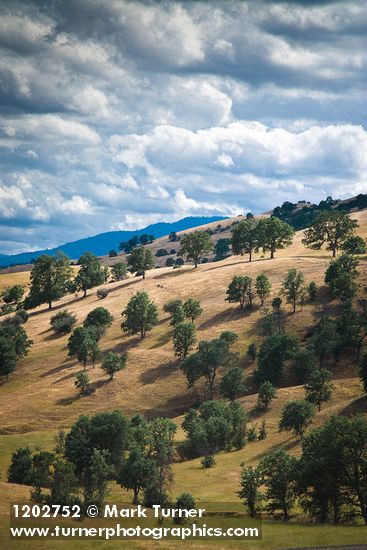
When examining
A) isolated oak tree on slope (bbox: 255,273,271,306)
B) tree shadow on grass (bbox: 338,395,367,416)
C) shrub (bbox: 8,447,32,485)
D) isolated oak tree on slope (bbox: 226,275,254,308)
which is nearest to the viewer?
shrub (bbox: 8,447,32,485)

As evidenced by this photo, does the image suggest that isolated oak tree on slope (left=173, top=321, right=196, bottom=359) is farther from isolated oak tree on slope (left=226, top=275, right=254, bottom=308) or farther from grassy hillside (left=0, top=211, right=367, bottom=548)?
isolated oak tree on slope (left=226, top=275, right=254, bottom=308)

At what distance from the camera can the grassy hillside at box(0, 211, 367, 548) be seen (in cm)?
9441

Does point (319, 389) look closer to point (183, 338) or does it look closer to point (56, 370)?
point (183, 338)

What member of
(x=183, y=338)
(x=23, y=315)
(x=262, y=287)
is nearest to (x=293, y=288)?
(x=262, y=287)

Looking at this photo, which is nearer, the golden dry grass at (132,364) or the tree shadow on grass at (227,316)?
the golden dry grass at (132,364)

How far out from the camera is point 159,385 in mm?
131625

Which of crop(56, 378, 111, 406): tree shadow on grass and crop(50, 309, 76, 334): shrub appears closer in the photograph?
crop(56, 378, 111, 406): tree shadow on grass

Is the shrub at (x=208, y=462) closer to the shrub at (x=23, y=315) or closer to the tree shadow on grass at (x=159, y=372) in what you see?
Result: the tree shadow on grass at (x=159, y=372)

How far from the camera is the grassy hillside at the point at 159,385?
3717 inches

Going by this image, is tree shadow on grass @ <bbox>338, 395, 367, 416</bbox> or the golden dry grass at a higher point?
the golden dry grass

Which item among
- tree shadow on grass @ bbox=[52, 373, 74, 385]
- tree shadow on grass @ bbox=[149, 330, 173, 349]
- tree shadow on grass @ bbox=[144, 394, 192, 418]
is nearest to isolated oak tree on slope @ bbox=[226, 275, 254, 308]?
tree shadow on grass @ bbox=[149, 330, 173, 349]

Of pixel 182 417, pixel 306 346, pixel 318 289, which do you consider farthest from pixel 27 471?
pixel 318 289

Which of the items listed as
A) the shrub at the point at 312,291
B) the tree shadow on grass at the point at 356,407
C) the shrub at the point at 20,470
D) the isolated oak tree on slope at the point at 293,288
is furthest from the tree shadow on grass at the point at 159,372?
the shrub at the point at 20,470

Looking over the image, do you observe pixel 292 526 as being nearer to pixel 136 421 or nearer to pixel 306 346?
pixel 136 421
